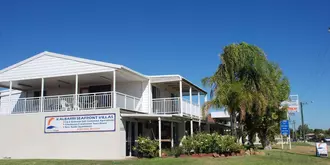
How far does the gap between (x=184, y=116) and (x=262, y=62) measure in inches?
231

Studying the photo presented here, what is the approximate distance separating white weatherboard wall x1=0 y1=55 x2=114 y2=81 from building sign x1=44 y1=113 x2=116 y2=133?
266cm

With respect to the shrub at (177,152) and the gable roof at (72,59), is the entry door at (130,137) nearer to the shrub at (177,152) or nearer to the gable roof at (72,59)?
the shrub at (177,152)

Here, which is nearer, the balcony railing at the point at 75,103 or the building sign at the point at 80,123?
the building sign at the point at 80,123

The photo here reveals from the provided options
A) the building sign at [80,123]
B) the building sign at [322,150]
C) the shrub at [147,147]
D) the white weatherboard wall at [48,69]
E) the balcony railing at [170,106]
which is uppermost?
the white weatherboard wall at [48,69]

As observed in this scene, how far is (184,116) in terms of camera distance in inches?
885

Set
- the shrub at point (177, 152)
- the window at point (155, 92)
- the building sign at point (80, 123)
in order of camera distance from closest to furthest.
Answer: the building sign at point (80, 123), the shrub at point (177, 152), the window at point (155, 92)

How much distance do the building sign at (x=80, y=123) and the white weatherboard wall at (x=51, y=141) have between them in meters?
0.20

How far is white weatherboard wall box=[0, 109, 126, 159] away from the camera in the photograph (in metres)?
18.8

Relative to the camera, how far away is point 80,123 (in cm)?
1959

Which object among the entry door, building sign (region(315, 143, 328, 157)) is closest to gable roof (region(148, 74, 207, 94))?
the entry door

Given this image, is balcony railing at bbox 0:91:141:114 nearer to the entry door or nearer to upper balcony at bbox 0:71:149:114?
upper balcony at bbox 0:71:149:114

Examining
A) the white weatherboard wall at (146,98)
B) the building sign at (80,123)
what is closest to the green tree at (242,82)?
the white weatherboard wall at (146,98)

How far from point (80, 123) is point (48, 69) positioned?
14.8 ft

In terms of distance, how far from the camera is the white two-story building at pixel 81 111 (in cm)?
1919
